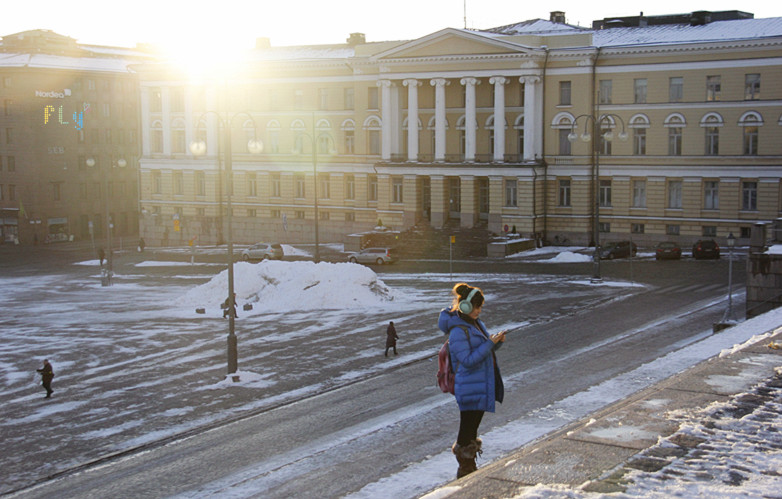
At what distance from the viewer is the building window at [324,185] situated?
252 feet

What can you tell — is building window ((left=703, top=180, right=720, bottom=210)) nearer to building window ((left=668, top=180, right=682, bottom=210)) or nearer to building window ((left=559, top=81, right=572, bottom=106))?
building window ((left=668, top=180, right=682, bottom=210))

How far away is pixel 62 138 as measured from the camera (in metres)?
90.1

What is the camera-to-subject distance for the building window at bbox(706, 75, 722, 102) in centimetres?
6084

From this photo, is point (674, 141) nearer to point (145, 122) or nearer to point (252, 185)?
point (252, 185)

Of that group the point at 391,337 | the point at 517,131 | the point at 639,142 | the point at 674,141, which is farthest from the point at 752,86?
the point at 391,337

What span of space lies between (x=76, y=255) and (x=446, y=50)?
3605cm

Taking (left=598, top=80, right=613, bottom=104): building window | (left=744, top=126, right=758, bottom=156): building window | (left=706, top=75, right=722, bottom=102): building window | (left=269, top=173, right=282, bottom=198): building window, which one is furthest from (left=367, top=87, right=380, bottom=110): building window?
(left=744, top=126, right=758, bottom=156): building window

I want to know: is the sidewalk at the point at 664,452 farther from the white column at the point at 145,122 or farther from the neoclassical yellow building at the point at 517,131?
the white column at the point at 145,122

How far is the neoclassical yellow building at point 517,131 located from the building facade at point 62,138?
1596cm

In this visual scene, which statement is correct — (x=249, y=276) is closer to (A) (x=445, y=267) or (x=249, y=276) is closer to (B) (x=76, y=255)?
(A) (x=445, y=267)

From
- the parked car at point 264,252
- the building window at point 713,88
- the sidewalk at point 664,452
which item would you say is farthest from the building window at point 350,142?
the sidewalk at point 664,452

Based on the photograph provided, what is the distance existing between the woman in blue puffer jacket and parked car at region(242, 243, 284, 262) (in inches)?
2104

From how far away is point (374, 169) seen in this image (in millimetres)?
73500

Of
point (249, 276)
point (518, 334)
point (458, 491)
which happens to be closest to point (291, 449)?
point (458, 491)
